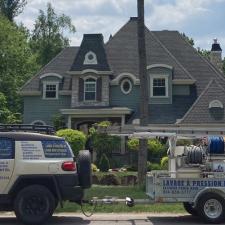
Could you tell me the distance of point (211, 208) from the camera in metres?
13.0

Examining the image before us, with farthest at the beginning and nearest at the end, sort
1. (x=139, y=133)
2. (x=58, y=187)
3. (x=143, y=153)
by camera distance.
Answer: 1. (x=143, y=153)
2. (x=139, y=133)
3. (x=58, y=187)

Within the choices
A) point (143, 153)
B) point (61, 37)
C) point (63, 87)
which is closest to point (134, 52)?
point (63, 87)

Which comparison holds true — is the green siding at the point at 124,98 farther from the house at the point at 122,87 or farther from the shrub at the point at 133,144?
the shrub at the point at 133,144

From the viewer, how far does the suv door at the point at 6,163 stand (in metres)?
12.4

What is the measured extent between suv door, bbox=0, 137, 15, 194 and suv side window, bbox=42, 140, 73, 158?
69 centimetres

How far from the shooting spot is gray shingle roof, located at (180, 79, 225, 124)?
34031mm

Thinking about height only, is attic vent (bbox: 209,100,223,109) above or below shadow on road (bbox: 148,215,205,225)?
above

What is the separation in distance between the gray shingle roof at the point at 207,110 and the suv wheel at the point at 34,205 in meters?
21.7

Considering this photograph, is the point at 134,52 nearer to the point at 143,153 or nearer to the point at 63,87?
the point at 63,87

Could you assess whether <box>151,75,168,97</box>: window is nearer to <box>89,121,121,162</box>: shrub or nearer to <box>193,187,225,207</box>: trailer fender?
<box>89,121,121,162</box>: shrub

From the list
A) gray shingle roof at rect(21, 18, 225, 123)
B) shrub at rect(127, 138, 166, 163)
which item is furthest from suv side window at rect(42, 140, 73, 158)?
gray shingle roof at rect(21, 18, 225, 123)

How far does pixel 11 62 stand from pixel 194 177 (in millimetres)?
38059

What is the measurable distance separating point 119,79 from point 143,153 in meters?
15.8

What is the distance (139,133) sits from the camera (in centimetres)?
1361
